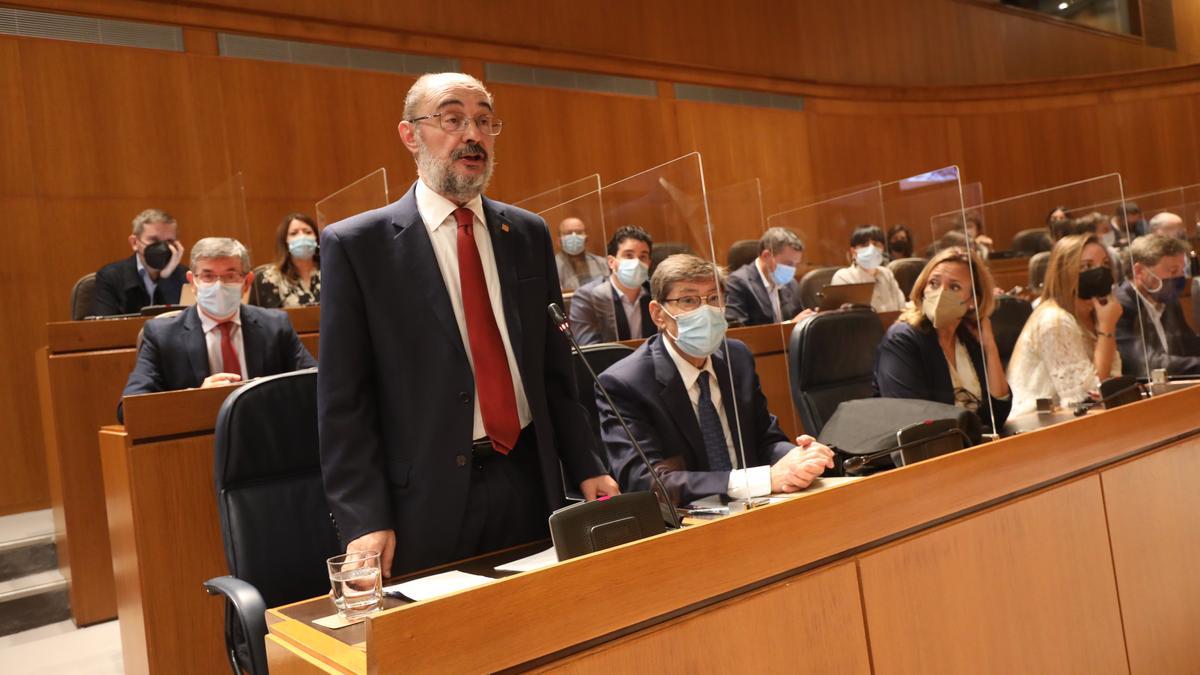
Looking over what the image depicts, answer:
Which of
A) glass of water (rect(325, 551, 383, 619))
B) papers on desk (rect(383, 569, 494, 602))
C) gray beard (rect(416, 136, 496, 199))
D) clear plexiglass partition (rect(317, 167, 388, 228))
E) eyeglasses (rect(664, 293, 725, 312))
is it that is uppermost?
clear plexiglass partition (rect(317, 167, 388, 228))

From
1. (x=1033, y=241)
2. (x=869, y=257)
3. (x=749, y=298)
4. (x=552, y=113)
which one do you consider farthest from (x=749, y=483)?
(x=552, y=113)

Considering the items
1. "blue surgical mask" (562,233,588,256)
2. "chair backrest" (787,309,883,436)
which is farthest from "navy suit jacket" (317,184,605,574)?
"blue surgical mask" (562,233,588,256)

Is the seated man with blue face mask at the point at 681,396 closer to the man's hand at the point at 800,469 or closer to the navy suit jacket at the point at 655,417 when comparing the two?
the navy suit jacket at the point at 655,417

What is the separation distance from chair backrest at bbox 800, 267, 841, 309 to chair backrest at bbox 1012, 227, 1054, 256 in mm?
676

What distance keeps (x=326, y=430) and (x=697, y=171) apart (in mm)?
872

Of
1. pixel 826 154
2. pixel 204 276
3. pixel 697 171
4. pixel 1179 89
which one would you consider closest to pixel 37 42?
pixel 204 276

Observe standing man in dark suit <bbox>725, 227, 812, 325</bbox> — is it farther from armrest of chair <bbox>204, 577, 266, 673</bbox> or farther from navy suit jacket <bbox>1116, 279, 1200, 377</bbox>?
armrest of chair <bbox>204, 577, 266, 673</bbox>

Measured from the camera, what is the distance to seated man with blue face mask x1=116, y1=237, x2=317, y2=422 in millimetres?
2715

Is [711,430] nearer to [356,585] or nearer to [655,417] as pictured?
[655,417]

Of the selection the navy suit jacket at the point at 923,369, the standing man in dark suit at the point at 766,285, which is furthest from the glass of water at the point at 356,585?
the standing man in dark suit at the point at 766,285

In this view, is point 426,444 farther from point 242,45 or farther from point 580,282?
A: point 242,45

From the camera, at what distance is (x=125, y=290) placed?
4.00 metres

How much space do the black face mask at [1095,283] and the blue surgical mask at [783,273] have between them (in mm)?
1315

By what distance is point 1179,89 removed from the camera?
915cm
